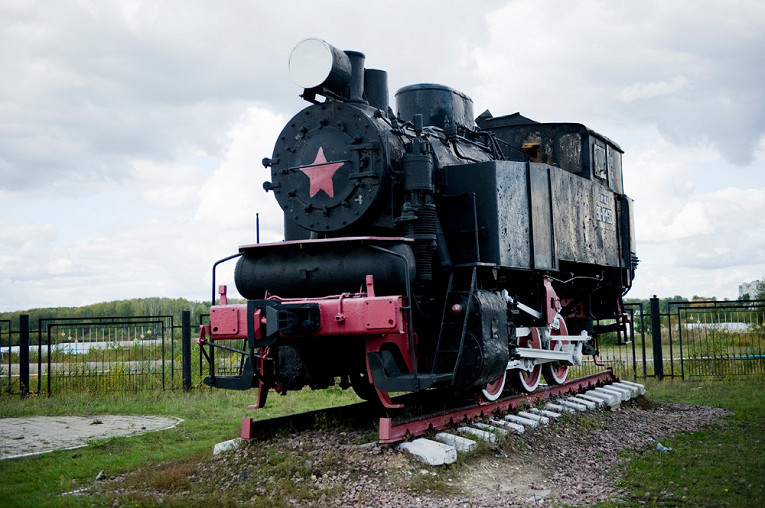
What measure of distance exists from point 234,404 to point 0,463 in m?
4.49

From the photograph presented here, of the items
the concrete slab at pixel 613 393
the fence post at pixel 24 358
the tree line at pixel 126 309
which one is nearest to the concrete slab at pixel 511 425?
the concrete slab at pixel 613 393

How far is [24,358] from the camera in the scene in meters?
13.5

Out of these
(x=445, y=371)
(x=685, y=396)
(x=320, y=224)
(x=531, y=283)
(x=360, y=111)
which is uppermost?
(x=360, y=111)

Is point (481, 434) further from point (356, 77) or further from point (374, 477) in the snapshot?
point (356, 77)

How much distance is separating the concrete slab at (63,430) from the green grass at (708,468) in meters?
6.05

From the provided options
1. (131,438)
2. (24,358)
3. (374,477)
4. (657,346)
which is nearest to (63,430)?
(131,438)

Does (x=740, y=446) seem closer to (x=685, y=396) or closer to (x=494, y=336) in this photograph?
(x=494, y=336)

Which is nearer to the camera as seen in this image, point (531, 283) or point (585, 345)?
point (531, 283)

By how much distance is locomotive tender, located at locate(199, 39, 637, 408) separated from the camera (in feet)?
21.4

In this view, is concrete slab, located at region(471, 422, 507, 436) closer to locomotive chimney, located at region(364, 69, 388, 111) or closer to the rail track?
the rail track

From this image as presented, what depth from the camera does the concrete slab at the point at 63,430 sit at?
8.34m

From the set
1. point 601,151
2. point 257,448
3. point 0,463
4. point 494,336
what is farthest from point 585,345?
point 0,463

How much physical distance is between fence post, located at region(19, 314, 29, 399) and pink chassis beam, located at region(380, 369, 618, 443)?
30.9 ft

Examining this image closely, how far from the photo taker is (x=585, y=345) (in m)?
10.6
